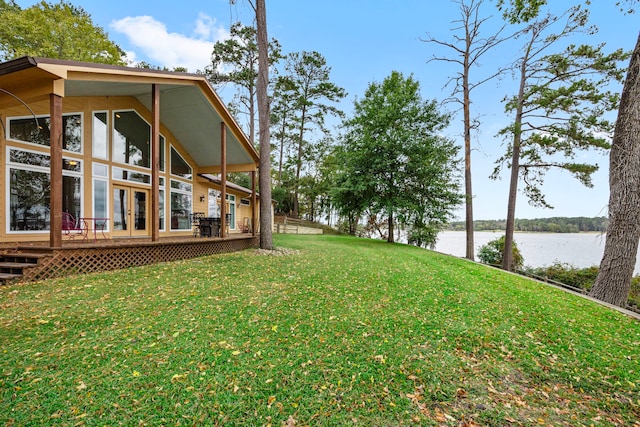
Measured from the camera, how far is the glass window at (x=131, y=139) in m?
8.87

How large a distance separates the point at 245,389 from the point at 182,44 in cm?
1985

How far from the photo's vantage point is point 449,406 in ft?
7.03

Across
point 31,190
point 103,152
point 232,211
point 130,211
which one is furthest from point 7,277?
point 232,211

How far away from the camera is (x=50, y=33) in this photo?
57.7ft

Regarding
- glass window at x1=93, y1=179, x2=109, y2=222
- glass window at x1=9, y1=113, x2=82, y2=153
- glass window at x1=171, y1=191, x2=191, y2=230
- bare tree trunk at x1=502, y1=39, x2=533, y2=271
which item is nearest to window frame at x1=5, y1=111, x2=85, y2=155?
glass window at x1=9, y1=113, x2=82, y2=153

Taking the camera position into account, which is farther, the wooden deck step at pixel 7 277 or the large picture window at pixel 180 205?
the large picture window at pixel 180 205

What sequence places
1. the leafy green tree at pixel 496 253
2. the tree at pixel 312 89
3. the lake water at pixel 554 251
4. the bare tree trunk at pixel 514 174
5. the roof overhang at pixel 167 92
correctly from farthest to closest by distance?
the tree at pixel 312 89 < the leafy green tree at pixel 496 253 < the lake water at pixel 554 251 < the bare tree trunk at pixel 514 174 < the roof overhang at pixel 167 92


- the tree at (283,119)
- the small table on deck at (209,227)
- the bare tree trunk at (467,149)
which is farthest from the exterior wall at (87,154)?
the tree at (283,119)

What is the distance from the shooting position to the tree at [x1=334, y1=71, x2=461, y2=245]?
14562 mm

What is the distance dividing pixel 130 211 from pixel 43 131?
314cm

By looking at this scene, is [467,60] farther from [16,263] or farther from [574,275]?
[16,263]

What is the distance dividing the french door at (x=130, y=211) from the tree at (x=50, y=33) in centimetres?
1631

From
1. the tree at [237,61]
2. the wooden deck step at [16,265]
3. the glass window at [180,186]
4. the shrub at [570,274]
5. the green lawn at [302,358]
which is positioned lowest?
the shrub at [570,274]

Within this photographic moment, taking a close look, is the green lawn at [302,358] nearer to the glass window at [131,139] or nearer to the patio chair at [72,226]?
the patio chair at [72,226]
